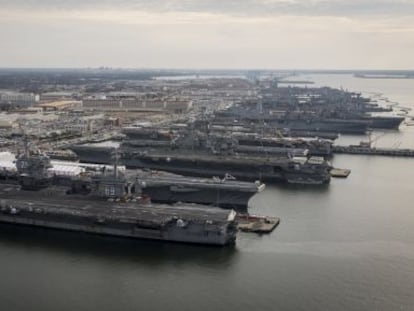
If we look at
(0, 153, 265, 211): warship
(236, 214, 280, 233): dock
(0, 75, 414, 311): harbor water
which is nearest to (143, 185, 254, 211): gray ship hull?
(0, 153, 265, 211): warship

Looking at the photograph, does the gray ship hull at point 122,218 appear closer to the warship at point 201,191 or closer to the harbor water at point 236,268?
the harbor water at point 236,268

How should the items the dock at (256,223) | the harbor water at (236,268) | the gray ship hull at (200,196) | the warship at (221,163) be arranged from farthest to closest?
the warship at (221,163) < the gray ship hull at (200,196) < the dock at (256,223) < the harbor water at (236,268)

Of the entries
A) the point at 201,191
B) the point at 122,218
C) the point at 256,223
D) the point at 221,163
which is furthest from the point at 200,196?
the point at 221,163

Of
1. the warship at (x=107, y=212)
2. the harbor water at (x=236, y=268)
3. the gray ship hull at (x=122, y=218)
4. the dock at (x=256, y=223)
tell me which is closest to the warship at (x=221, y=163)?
the harbor water at (x=236, y=268)

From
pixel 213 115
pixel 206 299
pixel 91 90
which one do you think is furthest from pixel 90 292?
pixel 91 90

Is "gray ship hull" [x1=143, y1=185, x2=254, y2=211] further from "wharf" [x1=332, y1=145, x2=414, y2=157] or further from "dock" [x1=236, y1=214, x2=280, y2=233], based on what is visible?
"wharf" [x1=332, y1=145, x2=414, y2=157]

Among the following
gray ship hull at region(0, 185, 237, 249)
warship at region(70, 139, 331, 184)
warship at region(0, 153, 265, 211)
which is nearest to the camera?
gray ship hull at region(0, 185, 237, 249)

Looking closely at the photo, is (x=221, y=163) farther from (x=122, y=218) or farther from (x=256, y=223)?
(x=122, y=218)
